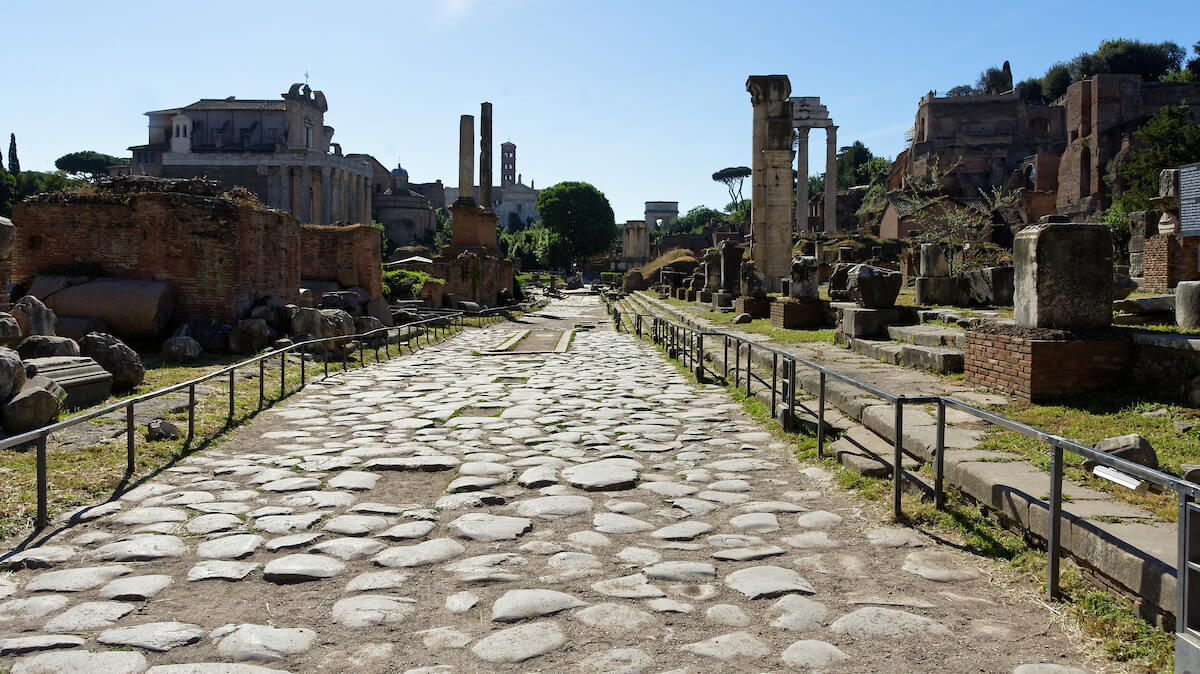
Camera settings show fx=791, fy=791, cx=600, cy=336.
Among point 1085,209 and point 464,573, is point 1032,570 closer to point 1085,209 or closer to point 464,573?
point 464,573

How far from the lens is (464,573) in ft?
12.3

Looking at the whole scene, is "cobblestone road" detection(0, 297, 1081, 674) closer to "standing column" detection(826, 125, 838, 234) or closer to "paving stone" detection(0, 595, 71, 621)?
"paving stone" detection(0, 595, 71, 621)

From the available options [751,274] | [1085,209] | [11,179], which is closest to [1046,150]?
[1085,209]

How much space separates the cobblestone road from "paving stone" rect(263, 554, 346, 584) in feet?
0.04

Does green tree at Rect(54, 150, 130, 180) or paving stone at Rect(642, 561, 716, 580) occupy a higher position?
green tree at Rect(54, 150, 130, 180)

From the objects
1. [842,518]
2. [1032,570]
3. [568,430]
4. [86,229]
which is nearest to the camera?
[1032,570]

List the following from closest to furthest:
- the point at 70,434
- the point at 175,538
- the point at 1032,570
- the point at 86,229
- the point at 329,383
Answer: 1. the point at 1032,570
2. the point at 175,538
3. the point at 70,434
4. the point at 329,383
5. the point at 86,229

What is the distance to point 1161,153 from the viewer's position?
37.6m

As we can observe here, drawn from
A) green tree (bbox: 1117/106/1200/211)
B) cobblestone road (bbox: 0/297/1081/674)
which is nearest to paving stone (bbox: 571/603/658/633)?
cobblestone road (bbox: 0/297/1081/674)

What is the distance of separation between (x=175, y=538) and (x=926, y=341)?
813cm

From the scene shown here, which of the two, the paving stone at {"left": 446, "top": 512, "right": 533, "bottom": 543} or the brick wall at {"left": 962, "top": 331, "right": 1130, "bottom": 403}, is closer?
the paving stone at {"left": 446, "top": 512, "right": 533, "bottom": 543}

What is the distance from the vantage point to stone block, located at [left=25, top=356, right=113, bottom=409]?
722 cm

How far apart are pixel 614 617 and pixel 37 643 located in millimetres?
2172

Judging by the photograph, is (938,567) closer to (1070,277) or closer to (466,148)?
(1070,277)
